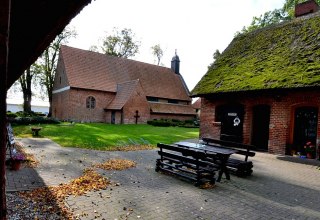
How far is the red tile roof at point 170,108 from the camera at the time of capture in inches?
1397

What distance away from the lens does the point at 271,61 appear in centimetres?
1406

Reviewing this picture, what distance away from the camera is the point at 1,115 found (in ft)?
5.09

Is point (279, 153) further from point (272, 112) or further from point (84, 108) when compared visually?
point (84, 108)

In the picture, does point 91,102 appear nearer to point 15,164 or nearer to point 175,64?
point 175,64

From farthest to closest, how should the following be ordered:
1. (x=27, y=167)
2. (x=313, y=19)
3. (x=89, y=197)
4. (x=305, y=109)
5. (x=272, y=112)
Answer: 1. (x=313, y=19)
2. (x=272, y=112)
3. (x=305, y=109)
4. (x=27, y=167)
5. (x=89, y=197)

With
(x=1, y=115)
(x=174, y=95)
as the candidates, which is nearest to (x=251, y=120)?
(x=1, y=115)

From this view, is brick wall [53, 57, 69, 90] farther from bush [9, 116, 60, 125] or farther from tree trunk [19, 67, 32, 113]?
bush [9, 116, 60, 125]

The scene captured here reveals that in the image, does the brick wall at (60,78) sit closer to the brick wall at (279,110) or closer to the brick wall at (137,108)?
the brick wall at (137,108)

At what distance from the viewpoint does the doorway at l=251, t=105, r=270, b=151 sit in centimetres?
1379

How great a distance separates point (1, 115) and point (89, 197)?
15.1ft

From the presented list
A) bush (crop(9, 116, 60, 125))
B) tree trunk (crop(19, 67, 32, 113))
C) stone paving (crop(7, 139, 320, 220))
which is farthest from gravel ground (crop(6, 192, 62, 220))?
tree trunk (crop(19, 67, 32, 113))

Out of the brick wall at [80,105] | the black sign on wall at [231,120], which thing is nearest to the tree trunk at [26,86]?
the brick wall at [80,105]

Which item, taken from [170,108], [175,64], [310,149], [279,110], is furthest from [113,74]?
[310,149]

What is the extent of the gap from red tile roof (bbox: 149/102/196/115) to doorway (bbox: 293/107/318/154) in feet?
76.2
